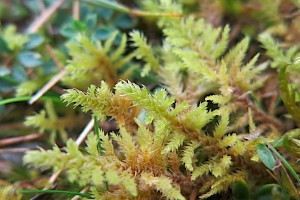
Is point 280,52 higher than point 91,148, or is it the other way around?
point 280,52

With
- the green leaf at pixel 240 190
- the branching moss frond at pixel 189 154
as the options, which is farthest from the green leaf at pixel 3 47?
the green leaf at pixel 240 190

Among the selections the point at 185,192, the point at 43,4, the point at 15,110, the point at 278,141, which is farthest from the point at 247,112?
the point at 43,4

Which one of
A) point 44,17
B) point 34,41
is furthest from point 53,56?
point 44,17

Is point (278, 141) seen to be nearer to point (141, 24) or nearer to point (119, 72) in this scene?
point (119, 72)

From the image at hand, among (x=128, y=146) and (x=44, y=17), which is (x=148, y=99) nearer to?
(x=128, y=146)

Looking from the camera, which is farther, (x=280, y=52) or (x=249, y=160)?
(x=280, y=52)

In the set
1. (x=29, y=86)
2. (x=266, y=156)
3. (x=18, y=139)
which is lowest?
(x=18, y=139)

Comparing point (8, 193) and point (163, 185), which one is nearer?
point (163, 185)
